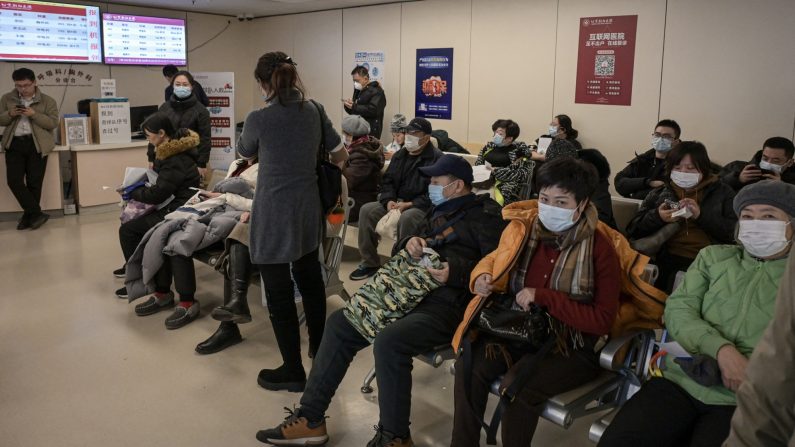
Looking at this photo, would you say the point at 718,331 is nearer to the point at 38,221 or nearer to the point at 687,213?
the point at 687,213

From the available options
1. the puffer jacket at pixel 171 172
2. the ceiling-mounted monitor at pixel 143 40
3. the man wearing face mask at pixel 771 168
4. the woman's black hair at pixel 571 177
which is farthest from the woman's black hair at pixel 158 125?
the ceiling-mounted monitor at pixel 143 40

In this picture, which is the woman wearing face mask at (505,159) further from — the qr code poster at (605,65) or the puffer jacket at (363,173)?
the qr code poster at (605,65)

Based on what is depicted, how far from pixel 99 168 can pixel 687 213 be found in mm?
6521

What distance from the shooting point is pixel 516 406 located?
7.16ft

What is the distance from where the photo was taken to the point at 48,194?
7211mm

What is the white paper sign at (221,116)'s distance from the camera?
26.4 feet

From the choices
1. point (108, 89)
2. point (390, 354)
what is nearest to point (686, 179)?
point (390, 354)

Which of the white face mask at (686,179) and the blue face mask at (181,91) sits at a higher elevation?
Result: the blue face mask at (181,91)

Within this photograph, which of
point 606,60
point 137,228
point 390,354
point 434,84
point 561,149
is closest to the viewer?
point 390,354

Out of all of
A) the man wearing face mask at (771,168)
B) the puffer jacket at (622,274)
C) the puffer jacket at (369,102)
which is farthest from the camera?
the puffer jacket at (369,102)

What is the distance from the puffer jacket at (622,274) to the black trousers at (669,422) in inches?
13.8

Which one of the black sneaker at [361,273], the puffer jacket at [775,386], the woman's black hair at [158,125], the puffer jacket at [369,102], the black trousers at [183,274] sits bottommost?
the black sneaker at [361,273]

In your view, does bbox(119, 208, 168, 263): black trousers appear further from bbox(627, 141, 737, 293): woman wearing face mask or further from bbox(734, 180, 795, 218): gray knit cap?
bbox(734, 180, 795, 218): gray knit cap

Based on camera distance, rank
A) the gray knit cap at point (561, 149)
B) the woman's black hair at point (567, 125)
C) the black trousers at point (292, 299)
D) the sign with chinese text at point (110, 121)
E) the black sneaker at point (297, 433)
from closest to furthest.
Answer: the black sneaker at point (297, 433) → the black trousers at point (292, 299) → the gray knit cap at point (561, 149) → the woman's black hair at point (567, 125) → the sign with chinese text at point (110, 121)
